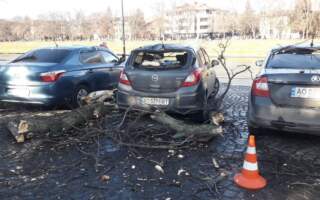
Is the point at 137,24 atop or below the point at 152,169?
atop

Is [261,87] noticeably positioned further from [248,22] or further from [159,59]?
[248,22]

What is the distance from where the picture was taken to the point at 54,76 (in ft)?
24.2

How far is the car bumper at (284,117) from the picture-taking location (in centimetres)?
482

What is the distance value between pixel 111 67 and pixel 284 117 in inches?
209

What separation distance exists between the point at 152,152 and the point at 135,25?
96642mm

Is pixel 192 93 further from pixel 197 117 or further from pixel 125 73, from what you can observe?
pixel 125 73

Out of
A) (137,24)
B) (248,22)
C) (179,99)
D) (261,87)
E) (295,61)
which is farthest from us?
(137,24)

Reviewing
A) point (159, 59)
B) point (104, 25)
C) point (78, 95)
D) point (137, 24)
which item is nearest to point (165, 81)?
point (159, 59)

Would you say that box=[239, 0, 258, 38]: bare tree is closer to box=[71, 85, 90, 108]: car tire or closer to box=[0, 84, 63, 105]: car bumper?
box=[71, 85, 90, 108]: car tire

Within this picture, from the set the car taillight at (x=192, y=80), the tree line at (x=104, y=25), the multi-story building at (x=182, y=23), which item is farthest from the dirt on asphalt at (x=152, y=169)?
the tree line at (x=104, y=25)

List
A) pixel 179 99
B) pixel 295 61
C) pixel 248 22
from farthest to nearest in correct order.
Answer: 1. pixel 248 22
2. pixel 179 99
3. pixel 295 61

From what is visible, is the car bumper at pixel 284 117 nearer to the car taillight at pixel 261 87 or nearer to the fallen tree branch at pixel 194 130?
the car taillight at pixel 261 87

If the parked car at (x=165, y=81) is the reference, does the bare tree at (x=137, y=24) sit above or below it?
above

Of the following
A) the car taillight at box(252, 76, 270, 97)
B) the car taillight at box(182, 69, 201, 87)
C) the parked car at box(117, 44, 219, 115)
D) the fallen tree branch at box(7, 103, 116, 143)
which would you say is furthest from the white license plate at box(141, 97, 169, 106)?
the car taillight at box(252, 76, 270, 97)
